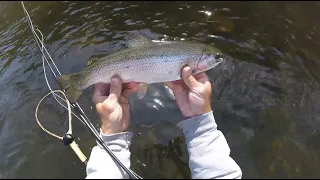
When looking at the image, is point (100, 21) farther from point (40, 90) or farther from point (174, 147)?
point (174, 147)

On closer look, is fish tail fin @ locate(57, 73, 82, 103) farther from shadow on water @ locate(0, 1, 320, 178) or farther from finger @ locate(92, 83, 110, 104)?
shadow on water @ locate(0, 1, 320, 178)

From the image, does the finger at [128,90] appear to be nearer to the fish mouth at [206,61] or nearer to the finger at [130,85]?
the finger at [130,85]

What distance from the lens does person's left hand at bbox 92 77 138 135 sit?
2967 mm

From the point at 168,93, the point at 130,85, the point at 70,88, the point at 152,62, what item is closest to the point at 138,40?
the point at 152,62

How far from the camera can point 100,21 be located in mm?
6398

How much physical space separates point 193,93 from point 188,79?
150 millimetres

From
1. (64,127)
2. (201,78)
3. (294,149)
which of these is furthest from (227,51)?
(64,127)

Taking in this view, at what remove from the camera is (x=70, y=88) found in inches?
148

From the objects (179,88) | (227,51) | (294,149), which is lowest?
(294,149)

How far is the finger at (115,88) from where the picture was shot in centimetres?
314

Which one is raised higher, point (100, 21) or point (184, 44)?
point (184, 44)

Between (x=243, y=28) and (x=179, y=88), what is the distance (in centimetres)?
299

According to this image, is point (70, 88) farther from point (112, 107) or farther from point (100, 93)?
point (112, 107)

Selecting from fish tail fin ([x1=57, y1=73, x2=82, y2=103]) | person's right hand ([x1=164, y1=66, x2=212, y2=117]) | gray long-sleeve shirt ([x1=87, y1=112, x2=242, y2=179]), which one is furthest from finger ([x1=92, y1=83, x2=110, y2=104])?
person's right hand ([x1=164, y1=66, x2=212, y2=117])
